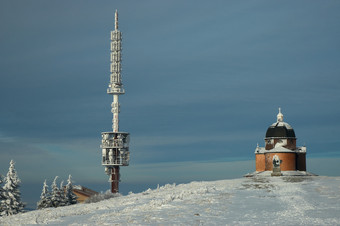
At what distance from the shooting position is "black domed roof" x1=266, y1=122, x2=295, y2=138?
86.6m

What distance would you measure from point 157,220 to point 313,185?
25428 millimetres

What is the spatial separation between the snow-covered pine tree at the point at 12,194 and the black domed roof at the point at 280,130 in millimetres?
44109

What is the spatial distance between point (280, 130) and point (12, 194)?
153 feet

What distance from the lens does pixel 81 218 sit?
1203 inches

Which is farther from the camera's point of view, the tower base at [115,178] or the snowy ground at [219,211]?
the tower base at [115,178]

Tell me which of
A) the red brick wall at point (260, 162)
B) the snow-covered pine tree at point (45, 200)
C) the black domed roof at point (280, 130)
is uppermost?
the black domed roof at point (280, 130)

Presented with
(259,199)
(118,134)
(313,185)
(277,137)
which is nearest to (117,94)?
(118,134)

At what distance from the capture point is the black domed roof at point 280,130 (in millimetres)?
86625

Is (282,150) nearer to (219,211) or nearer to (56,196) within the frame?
(56,196)

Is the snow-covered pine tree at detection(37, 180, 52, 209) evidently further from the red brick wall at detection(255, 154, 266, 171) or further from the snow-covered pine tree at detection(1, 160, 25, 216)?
the red brick wall at detection(255, 154, 266, 171)

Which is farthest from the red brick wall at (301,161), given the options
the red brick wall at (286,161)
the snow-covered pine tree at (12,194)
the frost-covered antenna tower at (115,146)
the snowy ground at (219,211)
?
the frost-covered antenna tower at (115,146)

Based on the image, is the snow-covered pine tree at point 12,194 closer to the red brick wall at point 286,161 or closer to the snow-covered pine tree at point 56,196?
the snow-covered pine tree at point 56,196

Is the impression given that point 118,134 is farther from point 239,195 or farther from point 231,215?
point 231,215

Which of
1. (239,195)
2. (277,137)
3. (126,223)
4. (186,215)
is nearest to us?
(126,223)
